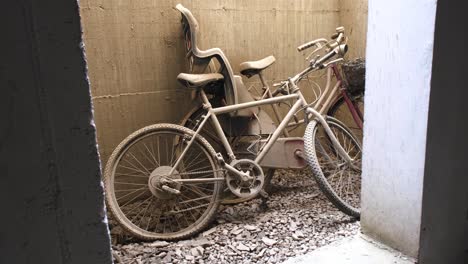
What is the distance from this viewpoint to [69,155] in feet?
2.30

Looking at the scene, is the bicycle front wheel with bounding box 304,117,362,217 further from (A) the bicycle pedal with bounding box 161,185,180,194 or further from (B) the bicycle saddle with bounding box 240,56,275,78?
(A) the bicycle pedal with bounding box 161,185,180,194

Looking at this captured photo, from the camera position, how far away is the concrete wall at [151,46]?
105 inches

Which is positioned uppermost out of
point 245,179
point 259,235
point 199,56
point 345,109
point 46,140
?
point 199,56

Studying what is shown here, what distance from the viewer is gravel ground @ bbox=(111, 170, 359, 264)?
2244mm

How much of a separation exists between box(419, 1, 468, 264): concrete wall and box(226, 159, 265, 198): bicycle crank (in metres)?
1.31

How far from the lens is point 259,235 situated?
2480mm

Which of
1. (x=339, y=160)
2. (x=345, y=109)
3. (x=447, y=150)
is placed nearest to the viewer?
(x=447, y=150)

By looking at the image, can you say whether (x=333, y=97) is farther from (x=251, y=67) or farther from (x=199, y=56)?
(x=199, y=56)

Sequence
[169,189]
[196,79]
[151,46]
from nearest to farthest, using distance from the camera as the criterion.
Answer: [169,189] < [196,79] < [151,46]

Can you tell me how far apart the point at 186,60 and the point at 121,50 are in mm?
522

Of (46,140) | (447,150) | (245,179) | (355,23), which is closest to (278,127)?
(245,179)

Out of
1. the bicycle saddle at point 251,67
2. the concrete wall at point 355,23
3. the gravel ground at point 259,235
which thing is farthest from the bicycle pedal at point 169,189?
the concrete wall at point 355,23

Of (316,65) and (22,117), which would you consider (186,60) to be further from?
(22,117)

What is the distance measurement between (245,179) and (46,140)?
2048 mm
